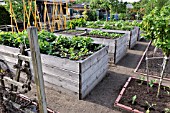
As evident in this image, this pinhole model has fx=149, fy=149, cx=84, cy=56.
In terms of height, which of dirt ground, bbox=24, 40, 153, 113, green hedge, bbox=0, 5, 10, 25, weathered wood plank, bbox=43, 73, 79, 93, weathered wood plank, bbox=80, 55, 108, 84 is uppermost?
green hedge, bbox=0, 5, 10, 25

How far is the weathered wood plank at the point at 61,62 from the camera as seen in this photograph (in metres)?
3.21

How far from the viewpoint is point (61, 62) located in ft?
11.0

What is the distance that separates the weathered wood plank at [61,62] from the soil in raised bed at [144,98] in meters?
1.27

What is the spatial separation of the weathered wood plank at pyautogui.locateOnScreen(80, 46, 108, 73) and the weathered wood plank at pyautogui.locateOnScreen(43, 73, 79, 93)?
1.43ft

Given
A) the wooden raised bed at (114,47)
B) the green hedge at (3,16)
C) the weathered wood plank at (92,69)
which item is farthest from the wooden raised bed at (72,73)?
the green hedge at (3,16)

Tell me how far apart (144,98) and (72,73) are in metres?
1.71

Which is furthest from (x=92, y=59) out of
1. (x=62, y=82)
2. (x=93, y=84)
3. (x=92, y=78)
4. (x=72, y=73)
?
(x=62, y=82)

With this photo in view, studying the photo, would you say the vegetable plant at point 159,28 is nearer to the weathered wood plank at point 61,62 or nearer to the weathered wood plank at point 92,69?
the weathered wood plank at point 92,69

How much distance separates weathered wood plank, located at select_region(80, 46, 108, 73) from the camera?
10.6 feet

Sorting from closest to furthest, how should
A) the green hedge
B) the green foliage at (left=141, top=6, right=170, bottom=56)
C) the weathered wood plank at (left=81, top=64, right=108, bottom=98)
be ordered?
1. the green foliage at (left=141, top=6, right=170, bottom=56)
2. the weathered wood plank at (left=81, top=64, right=108, bottom=98)
3. the green hedge

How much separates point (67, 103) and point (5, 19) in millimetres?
10756

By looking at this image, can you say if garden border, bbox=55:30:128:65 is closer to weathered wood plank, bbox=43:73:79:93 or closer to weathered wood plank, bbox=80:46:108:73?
weathered wood plank, bbox=80:46:108:73

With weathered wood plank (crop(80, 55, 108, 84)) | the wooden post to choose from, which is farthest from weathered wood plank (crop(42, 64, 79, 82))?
the wooden post

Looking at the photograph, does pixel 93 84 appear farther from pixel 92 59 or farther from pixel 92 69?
pixel 92 59
